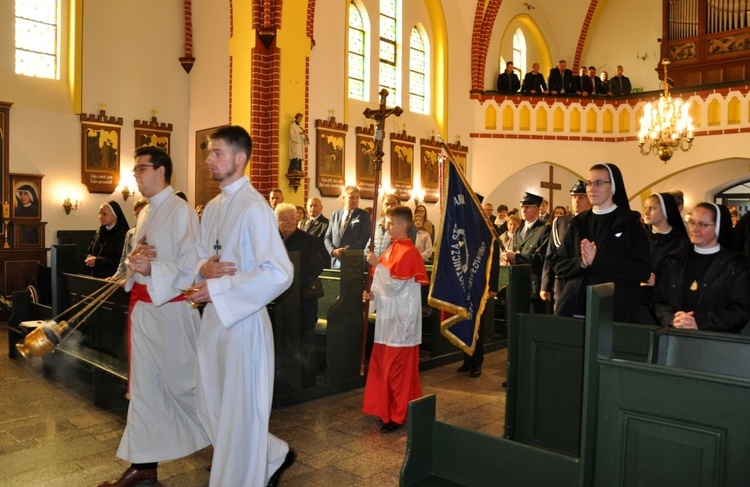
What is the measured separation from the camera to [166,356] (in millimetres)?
3959

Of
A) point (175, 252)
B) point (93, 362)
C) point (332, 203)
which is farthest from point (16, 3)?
point (175, 252)

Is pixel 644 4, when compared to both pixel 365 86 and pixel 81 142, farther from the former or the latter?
pixel 81 142

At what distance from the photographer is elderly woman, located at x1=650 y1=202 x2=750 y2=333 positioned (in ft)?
12.5

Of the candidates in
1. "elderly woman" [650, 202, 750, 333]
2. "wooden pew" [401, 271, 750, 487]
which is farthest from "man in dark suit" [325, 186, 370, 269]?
"wooden pew" [401, 271, 750, 487]

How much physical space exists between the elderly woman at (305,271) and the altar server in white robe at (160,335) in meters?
1.89

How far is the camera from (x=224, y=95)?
1214 centimetres

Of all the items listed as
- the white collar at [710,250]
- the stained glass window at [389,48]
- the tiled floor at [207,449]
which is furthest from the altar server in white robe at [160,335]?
the stained glass window at [389,48]

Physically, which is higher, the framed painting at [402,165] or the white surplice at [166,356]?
the framed painting at [402,165]

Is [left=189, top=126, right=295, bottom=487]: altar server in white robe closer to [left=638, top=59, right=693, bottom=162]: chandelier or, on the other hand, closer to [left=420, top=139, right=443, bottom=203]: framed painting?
[left=638, top=59, right=693, bottom=162]: chandelier

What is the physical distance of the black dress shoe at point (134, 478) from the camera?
3.75 metres

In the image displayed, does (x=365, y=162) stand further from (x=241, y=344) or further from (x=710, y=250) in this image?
(x=241, y=344)

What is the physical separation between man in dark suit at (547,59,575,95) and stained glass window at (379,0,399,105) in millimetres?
4660

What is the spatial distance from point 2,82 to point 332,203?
5970 mm

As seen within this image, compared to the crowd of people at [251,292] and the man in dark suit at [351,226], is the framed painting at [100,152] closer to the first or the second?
the man in dark suit at [351,226]
